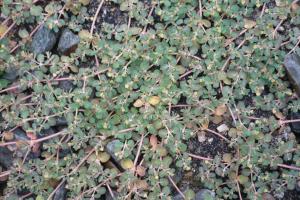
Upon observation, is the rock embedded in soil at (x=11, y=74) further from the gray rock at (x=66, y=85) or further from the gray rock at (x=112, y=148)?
the gray rock at (x=112, y=148)

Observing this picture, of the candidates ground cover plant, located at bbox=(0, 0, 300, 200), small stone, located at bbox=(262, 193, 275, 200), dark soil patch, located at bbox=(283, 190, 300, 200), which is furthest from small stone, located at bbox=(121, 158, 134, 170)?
dark soil patch, located at bbox=(283, 190, 300, 200)

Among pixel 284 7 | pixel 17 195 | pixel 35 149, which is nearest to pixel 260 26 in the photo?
pixel 284 7

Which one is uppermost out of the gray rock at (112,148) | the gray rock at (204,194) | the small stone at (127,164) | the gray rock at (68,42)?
the gray rock at (68,42)

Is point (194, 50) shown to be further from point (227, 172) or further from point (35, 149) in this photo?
point (35, 149)

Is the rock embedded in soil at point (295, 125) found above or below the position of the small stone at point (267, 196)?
above

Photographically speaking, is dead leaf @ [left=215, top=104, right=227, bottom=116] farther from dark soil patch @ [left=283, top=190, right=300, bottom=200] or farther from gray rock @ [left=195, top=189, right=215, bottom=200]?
dark soil patch @ [left=283, top=190, right=300, bottom=200]

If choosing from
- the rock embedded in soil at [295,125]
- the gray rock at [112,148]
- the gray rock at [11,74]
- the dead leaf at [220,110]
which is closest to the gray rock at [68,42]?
the gray rock at [11,74]
